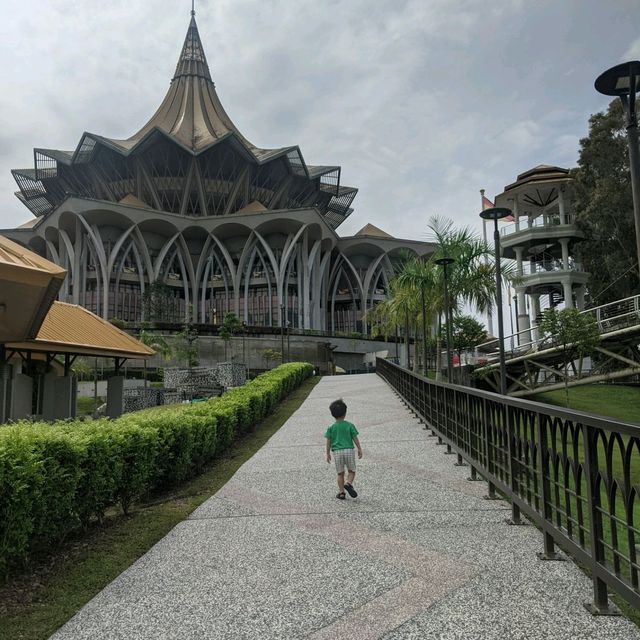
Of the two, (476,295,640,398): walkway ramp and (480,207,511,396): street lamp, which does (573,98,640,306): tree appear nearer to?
(476,295,640,398): walkway ramp

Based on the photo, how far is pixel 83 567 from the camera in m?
4.48

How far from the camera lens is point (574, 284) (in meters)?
39.4

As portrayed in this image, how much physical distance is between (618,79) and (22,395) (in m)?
19.5

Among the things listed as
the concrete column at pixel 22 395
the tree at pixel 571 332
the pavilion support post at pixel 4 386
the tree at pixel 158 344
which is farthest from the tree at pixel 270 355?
the pavilion support post at pixel 4 386

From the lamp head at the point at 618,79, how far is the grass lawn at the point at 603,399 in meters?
20.3

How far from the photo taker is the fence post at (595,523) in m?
3.22

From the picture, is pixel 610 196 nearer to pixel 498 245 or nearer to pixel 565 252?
pixel 565 252

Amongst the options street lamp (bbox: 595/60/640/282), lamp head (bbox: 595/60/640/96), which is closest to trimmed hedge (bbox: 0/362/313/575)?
street lamp (bbox: 595/60/640/282)

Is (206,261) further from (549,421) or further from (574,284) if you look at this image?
(549,421)

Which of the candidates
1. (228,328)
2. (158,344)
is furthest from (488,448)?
(228,328)

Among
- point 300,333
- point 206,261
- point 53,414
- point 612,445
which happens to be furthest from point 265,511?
point 206,261

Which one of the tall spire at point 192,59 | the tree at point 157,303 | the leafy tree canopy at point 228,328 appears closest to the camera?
the leafy tree canopy at point 228,328

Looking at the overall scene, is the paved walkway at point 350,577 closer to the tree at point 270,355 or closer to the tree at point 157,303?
the tree at point 270,355

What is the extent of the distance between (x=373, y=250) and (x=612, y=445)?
75110 mm
